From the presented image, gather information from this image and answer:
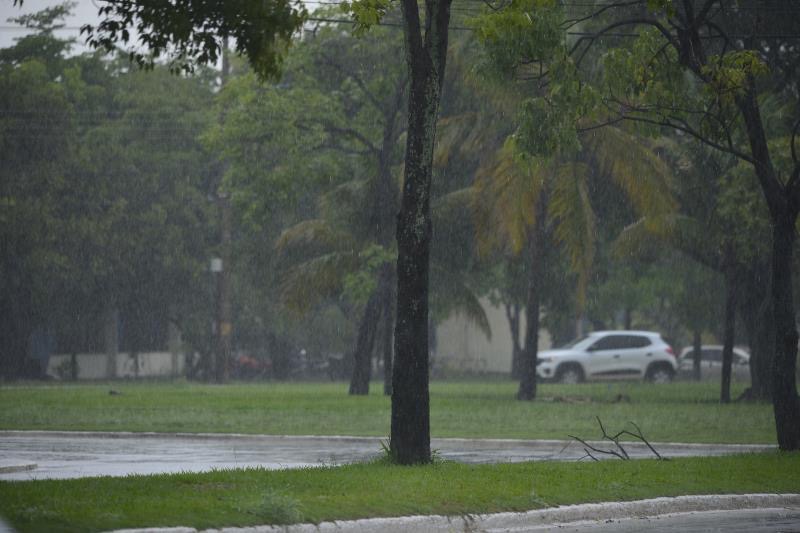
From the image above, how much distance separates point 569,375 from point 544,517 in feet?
115

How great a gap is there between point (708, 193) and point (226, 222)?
22699 millimetres

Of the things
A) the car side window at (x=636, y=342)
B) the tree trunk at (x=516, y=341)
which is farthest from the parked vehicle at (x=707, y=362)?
Result: the car side window at (x=636, y=342)

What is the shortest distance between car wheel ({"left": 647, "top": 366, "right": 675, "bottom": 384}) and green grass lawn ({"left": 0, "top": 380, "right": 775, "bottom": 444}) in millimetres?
9331

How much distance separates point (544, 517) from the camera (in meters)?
11.2

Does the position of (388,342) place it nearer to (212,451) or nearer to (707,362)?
(212,451)

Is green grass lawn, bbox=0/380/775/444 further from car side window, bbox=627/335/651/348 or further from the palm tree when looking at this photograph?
car side window, bbox=627/335/651/348

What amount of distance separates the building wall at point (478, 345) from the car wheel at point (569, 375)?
2237 cm

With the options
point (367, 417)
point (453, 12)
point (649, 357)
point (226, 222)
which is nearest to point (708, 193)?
point (453, 12)

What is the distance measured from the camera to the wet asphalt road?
15930mm

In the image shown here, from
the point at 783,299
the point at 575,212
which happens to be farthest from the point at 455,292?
the point at 783,299

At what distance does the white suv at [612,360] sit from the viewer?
149 feet

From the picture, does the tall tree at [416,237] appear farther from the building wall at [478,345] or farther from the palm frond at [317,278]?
the building wall at [478,345]

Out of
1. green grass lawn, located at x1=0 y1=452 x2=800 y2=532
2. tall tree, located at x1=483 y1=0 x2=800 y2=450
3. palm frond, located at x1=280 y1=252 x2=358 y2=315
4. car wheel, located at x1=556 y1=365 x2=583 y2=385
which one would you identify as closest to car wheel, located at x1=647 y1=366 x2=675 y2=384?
car wheel, located at x1=556 y1=365 x2=583 y2=385

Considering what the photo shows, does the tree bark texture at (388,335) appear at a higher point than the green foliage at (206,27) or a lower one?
lower
